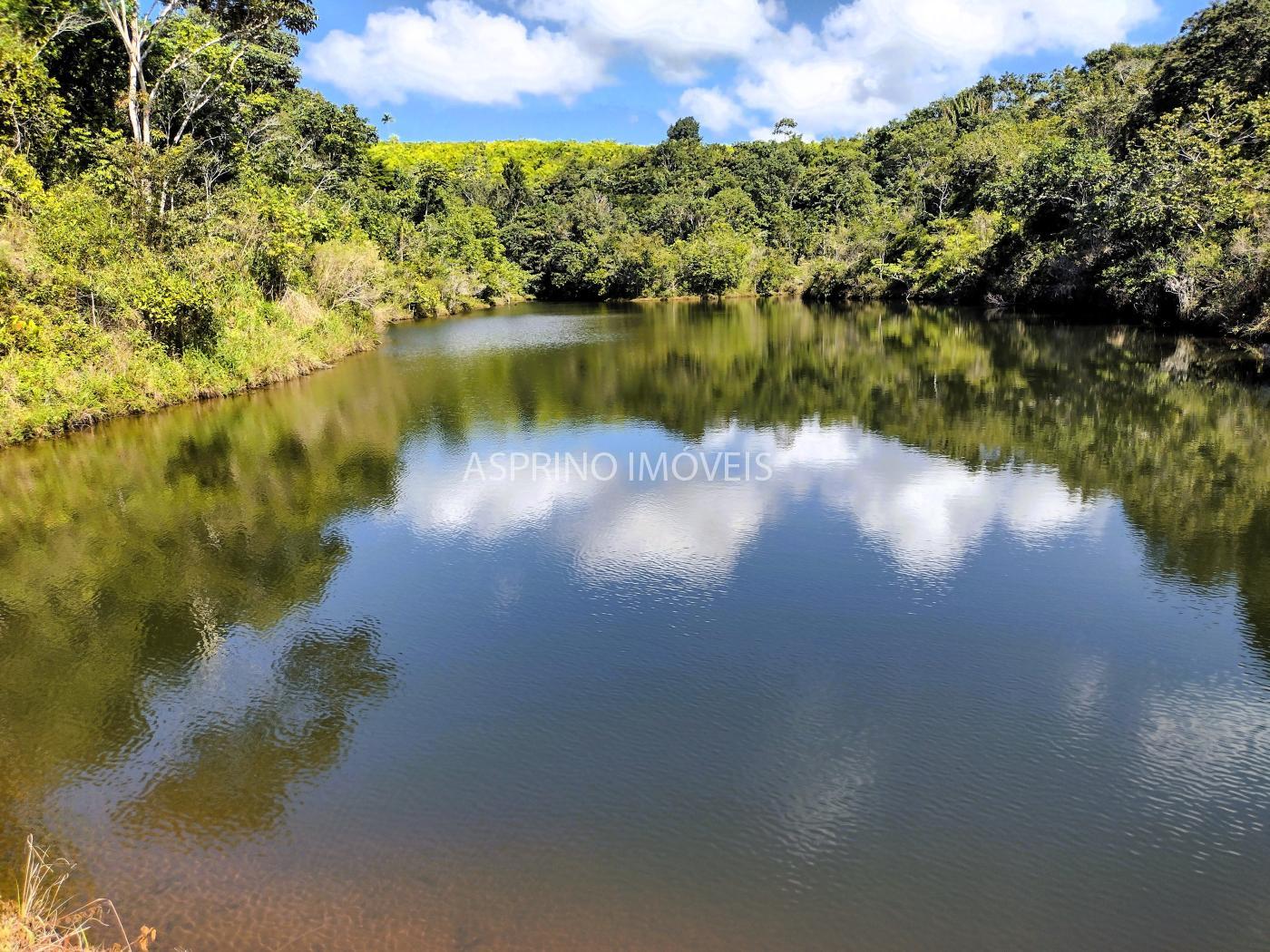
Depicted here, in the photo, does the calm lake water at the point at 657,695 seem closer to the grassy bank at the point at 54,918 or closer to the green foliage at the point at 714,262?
the grassy bank at the point at 54,918

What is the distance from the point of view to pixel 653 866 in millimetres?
5113

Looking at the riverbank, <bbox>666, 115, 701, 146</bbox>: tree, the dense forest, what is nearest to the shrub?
the dense forest

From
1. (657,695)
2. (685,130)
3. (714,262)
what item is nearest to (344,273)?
(657,695)

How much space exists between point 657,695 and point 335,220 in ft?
117

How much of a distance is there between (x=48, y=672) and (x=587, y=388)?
17727 millimetres

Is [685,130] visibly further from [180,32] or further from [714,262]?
[180,32]

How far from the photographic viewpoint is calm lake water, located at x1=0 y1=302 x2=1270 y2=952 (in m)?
4.91

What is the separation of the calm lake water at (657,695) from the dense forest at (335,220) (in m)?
5.30

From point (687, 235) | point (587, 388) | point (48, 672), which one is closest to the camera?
point (48, 672)

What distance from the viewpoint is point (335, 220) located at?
1441 inches

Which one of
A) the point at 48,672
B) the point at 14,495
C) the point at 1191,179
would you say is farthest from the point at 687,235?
the point at 48,672

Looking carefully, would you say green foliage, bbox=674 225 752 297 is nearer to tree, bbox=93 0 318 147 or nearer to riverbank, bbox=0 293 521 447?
riverbank, bbox=0 293 521 447

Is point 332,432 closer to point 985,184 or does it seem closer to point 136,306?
point 136,306

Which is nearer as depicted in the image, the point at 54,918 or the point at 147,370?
the point at 54,918
